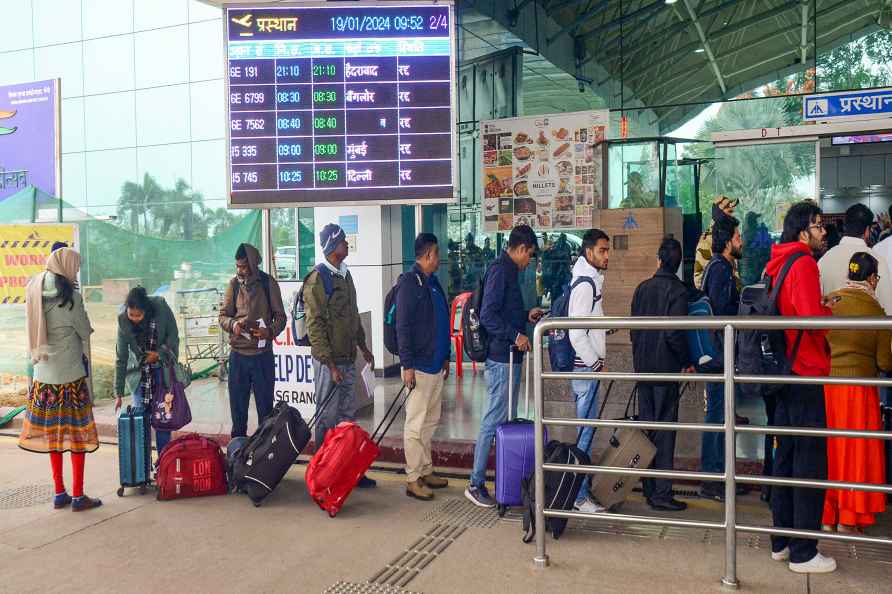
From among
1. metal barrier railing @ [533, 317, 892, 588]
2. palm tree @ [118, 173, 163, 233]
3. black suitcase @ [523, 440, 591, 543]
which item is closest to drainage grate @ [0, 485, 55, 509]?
black suitcase @ [523, 440, 591, 543]

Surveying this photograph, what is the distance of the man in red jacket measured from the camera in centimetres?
415

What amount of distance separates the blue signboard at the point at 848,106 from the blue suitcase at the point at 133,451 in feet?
25.7

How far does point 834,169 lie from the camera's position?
14352 mm

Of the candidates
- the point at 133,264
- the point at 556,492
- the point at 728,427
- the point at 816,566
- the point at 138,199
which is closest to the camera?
the point at 728,427

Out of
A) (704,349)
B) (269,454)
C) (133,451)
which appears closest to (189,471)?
(133,451)

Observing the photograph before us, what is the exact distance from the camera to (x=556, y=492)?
475 cm

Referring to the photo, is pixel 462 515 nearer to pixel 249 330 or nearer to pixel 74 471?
pixel 249 330

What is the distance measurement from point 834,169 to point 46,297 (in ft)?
43.1

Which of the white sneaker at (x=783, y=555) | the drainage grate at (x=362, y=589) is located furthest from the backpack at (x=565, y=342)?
the drainage grate at (x=362, y=589)

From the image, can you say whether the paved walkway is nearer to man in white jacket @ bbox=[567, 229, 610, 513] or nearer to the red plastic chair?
man in white jacket @ bbox=[567, 229, 610, 513]

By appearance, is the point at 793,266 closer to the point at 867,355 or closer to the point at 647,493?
the point at 867,355

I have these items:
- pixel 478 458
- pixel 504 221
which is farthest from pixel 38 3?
pixel 478 458

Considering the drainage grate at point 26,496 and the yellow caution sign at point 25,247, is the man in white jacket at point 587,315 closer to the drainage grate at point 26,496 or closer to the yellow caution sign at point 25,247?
the drainage grate at point 26,496

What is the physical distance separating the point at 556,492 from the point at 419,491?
1.25 meters
